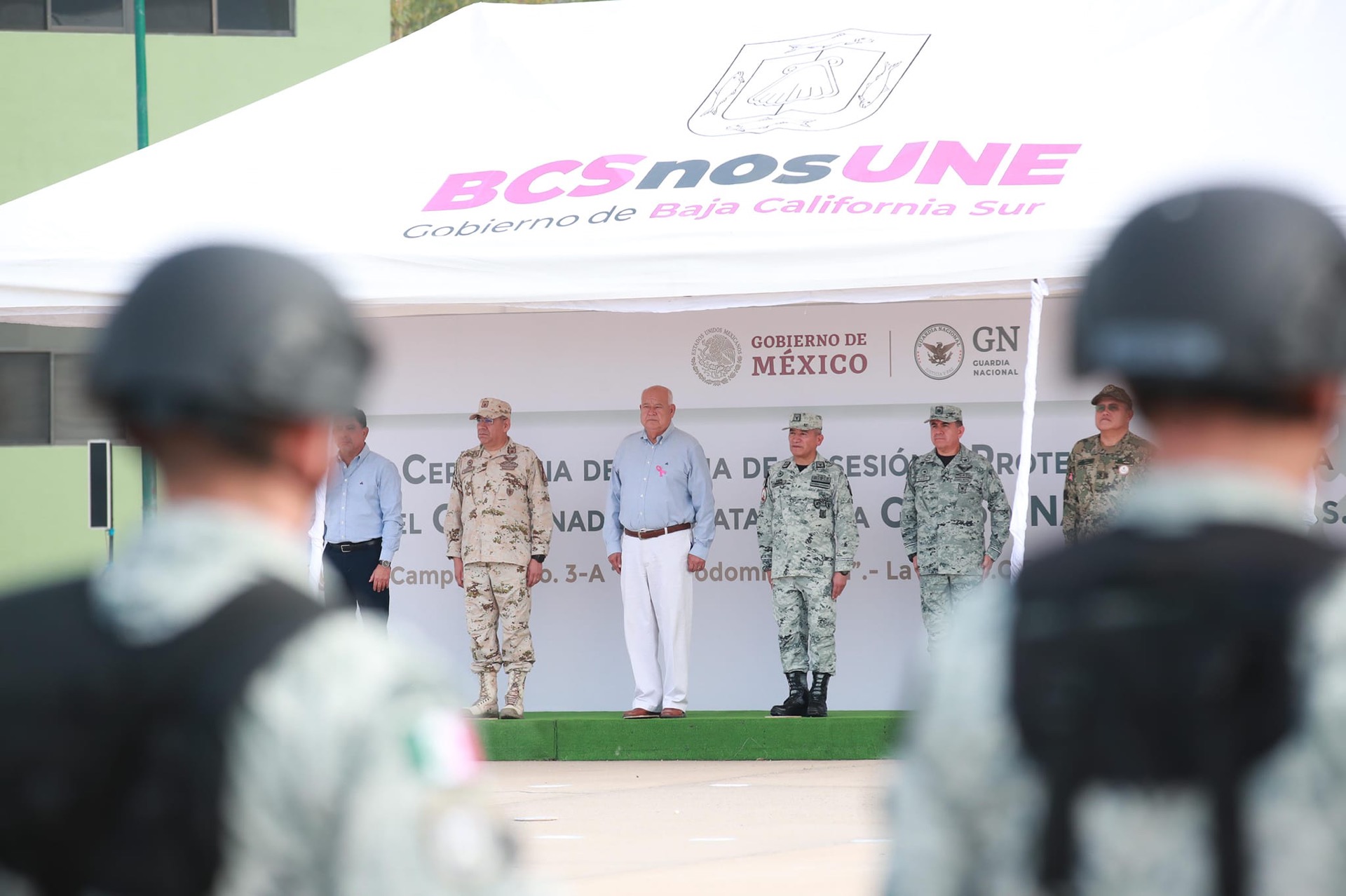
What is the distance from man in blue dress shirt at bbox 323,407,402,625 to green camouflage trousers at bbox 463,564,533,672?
0.52m

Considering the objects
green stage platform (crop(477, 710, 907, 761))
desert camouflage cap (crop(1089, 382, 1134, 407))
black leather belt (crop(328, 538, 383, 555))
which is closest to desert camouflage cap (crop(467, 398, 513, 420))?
black leather belt (crop(328, 538, 383, 555))

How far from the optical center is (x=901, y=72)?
9.34 metres

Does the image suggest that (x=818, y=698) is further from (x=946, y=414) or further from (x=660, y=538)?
(x=946, y=414)

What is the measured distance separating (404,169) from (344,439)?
6.24ft

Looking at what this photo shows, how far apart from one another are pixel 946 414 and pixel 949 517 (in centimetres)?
56

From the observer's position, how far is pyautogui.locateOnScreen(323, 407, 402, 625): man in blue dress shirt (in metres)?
10.5

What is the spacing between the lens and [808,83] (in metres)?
9.52

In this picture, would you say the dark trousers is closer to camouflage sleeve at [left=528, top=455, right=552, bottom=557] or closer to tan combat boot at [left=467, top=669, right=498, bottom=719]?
tan combat boot at [left=467, top=669, right=498, bottom=719]

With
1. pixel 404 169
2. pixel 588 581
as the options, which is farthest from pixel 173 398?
pixel 588 581

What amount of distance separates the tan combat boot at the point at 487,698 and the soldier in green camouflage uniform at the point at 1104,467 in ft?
10.9

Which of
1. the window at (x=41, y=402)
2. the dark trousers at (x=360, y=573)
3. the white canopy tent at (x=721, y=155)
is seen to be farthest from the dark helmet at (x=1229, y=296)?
the window at (x=41, y=402)

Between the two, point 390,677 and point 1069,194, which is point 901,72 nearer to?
point 1069,194

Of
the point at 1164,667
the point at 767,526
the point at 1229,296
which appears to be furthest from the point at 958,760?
the point at 767,526

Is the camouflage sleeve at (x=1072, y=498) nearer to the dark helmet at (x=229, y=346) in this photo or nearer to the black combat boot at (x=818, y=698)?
the black combat boot at (x=818, y=698)
